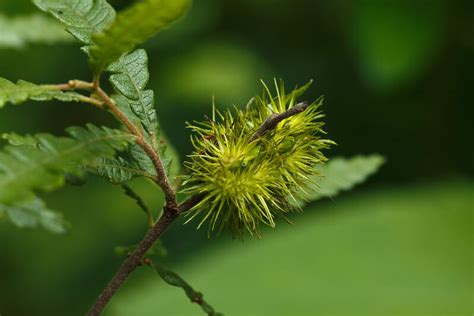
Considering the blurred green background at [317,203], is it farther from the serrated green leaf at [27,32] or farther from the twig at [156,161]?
the twig at [156,161]

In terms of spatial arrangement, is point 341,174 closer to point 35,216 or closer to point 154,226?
point 154,226

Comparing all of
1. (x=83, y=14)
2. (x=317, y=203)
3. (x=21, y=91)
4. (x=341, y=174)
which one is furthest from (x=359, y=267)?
(x=21, y=91)

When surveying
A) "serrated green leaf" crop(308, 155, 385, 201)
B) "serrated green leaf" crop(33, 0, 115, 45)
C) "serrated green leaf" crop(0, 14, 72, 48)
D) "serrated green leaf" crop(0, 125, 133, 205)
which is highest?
"serrated green leaf" crop(308, 155, 385, 201)

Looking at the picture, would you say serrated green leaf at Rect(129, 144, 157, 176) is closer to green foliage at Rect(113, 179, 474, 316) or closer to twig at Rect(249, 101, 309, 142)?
twig at Rect(249, 101, 309, 142)

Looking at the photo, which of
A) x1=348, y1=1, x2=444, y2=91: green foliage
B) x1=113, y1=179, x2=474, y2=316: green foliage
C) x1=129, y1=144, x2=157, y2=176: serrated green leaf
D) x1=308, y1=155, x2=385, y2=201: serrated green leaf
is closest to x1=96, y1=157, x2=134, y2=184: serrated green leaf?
x1=129, y1=144, x2=157, y2=176: serrated green leaf

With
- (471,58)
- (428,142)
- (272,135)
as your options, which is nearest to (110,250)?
(428,142)

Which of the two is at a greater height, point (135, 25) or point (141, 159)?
point (135, 25)

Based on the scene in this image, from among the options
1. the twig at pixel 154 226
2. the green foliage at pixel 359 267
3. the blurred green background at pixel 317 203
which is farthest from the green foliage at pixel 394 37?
the twig at pixel 154 226

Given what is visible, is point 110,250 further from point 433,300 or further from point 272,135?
point 272,135
